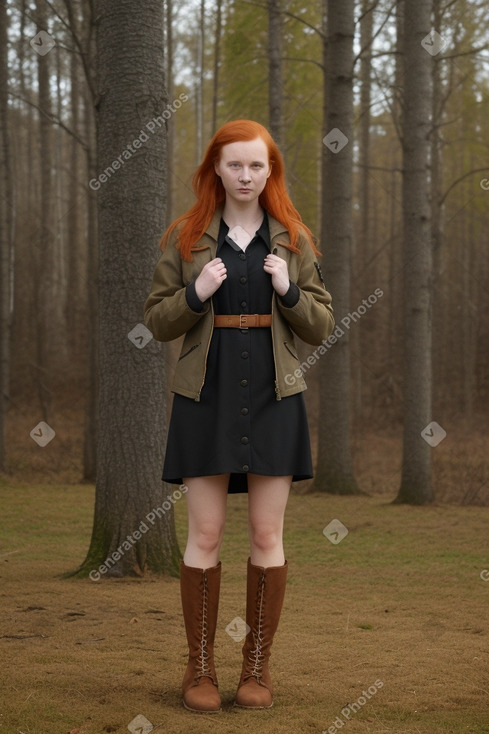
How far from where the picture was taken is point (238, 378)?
351cm

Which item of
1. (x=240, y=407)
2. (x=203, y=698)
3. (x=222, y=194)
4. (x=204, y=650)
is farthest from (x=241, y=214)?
(x=203, y=698)

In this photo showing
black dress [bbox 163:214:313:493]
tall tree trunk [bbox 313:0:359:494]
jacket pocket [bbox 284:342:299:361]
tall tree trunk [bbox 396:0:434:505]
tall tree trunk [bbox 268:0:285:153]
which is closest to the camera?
black dress [bbox 163:214:313:493]

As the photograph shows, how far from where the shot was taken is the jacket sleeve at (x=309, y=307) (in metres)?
3.51

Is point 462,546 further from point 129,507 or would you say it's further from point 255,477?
point 255,477

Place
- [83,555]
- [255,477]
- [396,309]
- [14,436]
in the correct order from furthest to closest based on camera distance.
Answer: [396,309] < [14,436] < [83,555] < [255,477]

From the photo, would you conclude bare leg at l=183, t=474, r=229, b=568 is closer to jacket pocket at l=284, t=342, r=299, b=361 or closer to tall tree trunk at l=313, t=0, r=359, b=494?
jacket pocket at l=284, t=342, r=299, b=361

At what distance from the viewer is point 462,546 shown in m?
8.11

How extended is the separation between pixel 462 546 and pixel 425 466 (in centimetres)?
274

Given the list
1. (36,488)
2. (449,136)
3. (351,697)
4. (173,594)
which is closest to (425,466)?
(36,488)

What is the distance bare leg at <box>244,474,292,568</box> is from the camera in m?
3.55

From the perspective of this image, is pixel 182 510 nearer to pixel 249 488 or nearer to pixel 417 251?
pixel 417 251

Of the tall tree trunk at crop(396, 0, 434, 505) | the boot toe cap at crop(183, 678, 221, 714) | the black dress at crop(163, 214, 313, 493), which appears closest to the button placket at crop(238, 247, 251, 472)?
the black dress at crop(163, 214, 313, 493)

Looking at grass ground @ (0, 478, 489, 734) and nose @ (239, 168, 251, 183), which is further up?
nose @ (239, 168, 251, 183)

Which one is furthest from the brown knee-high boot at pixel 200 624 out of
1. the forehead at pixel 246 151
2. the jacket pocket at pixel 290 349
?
the forehead at pixel 246 151
